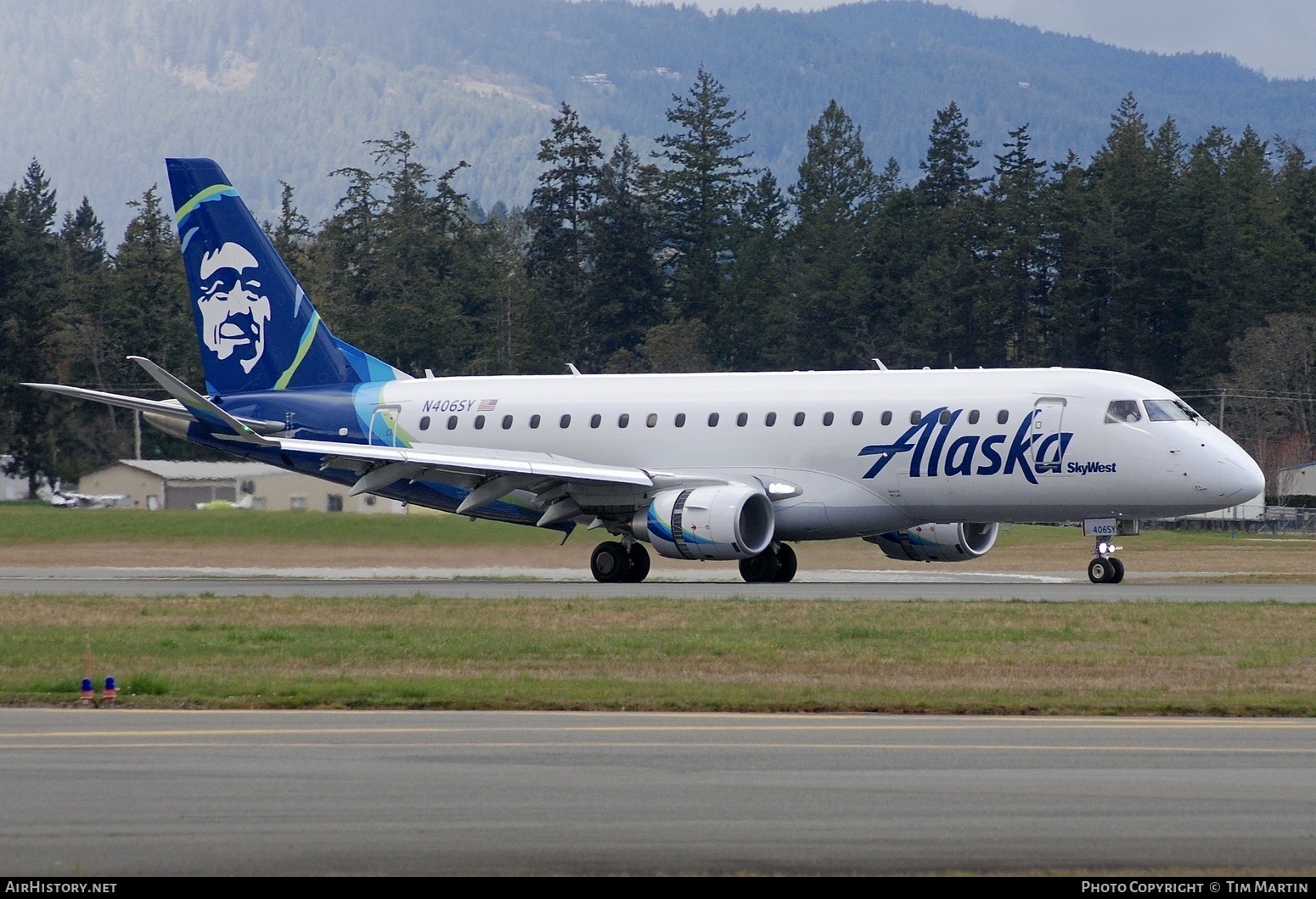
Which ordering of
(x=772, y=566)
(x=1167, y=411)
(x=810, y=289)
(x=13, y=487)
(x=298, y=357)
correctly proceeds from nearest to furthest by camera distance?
(x=1167, y=411)
(x=772, y=566)
(x=298, y=357)
(x=13, y=487)
(x=810, y=289)

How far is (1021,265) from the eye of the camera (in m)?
95.3

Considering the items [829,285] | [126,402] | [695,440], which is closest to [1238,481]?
[695,440]

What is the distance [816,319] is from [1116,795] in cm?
8860

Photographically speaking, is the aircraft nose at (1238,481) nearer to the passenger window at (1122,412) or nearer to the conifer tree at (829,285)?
the passenger window at (1122,412)

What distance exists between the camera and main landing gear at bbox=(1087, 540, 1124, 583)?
101ft

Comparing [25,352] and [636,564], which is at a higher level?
[25,352]

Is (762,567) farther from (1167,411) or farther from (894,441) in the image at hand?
(1167,411)

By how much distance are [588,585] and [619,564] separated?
1.36 metres

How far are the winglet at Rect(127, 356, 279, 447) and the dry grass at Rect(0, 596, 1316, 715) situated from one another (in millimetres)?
5734

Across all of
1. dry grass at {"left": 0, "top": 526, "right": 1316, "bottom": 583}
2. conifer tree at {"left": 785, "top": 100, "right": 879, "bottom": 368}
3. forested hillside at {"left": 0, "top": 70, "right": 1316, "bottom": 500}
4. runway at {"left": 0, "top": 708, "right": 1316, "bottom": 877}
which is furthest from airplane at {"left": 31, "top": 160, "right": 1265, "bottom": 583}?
conifer tree at {"left": 785, "top": 100, "right": 879, "bottom": 368}

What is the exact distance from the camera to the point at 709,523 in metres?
30.9

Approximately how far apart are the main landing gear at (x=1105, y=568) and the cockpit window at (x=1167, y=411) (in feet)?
7.74

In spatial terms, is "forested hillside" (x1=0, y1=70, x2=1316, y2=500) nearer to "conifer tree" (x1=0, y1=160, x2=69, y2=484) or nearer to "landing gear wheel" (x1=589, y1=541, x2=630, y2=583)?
"conifer tree" (x1=0, y1=160, x2=69, y2=484)
